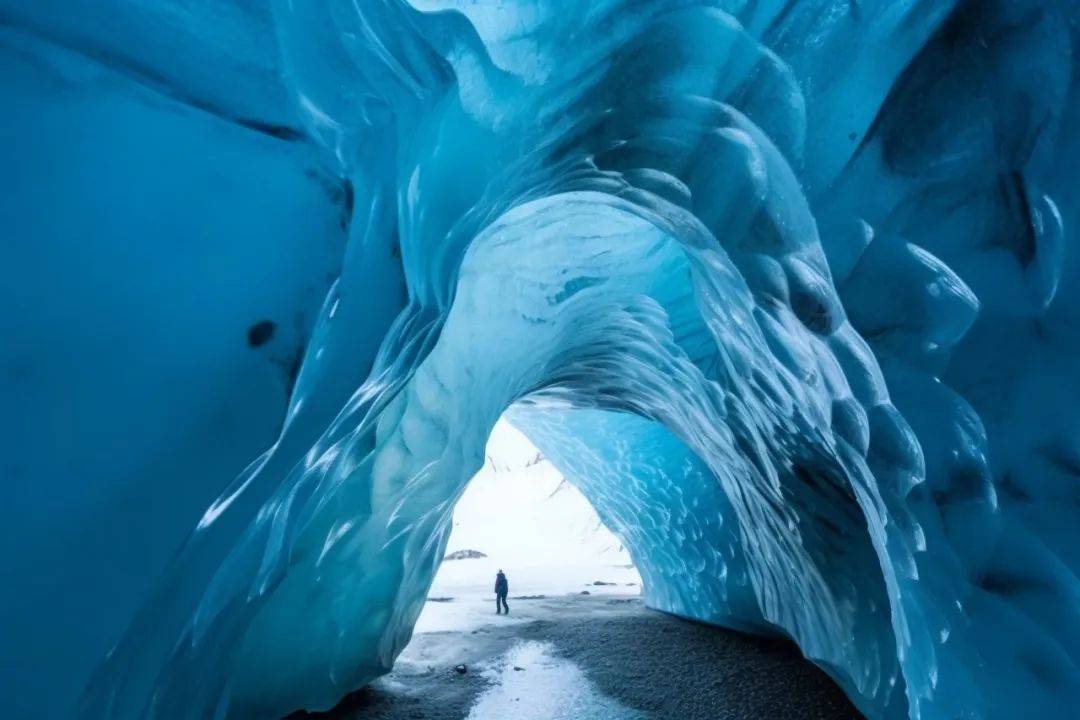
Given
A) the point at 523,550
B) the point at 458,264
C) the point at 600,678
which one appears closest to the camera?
the point at 458,264

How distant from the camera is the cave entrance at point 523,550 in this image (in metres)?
12.8

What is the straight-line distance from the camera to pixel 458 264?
344 cm

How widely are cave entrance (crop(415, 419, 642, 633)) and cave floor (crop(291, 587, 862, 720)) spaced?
81.8 inches

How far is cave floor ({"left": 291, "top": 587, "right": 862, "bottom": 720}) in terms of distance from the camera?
4.93 m

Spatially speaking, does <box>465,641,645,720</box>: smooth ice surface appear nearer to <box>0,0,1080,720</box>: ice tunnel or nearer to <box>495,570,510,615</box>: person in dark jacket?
<box>0,0,1080,720</box>: ice tunnel

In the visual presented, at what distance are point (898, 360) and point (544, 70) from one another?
1645 millimetres

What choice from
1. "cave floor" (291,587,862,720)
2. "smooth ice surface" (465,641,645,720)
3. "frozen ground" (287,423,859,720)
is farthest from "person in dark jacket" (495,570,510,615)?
"smooth ice surface" (465,641,645,720)

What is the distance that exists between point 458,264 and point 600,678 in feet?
14.0

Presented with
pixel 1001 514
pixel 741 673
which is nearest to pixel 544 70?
pixel 1001 514

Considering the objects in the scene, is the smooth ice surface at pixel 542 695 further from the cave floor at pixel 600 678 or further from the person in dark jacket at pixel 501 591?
the person in dark jacket at pixel 501 591

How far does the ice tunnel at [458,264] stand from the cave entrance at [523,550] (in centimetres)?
746

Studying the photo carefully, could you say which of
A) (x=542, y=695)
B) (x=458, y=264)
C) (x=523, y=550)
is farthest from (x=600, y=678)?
(x=523, y=550)

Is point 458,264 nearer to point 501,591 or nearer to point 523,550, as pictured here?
point 501,591

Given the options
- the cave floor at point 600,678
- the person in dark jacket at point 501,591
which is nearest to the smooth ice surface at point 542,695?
the cave floor at point 600,678
